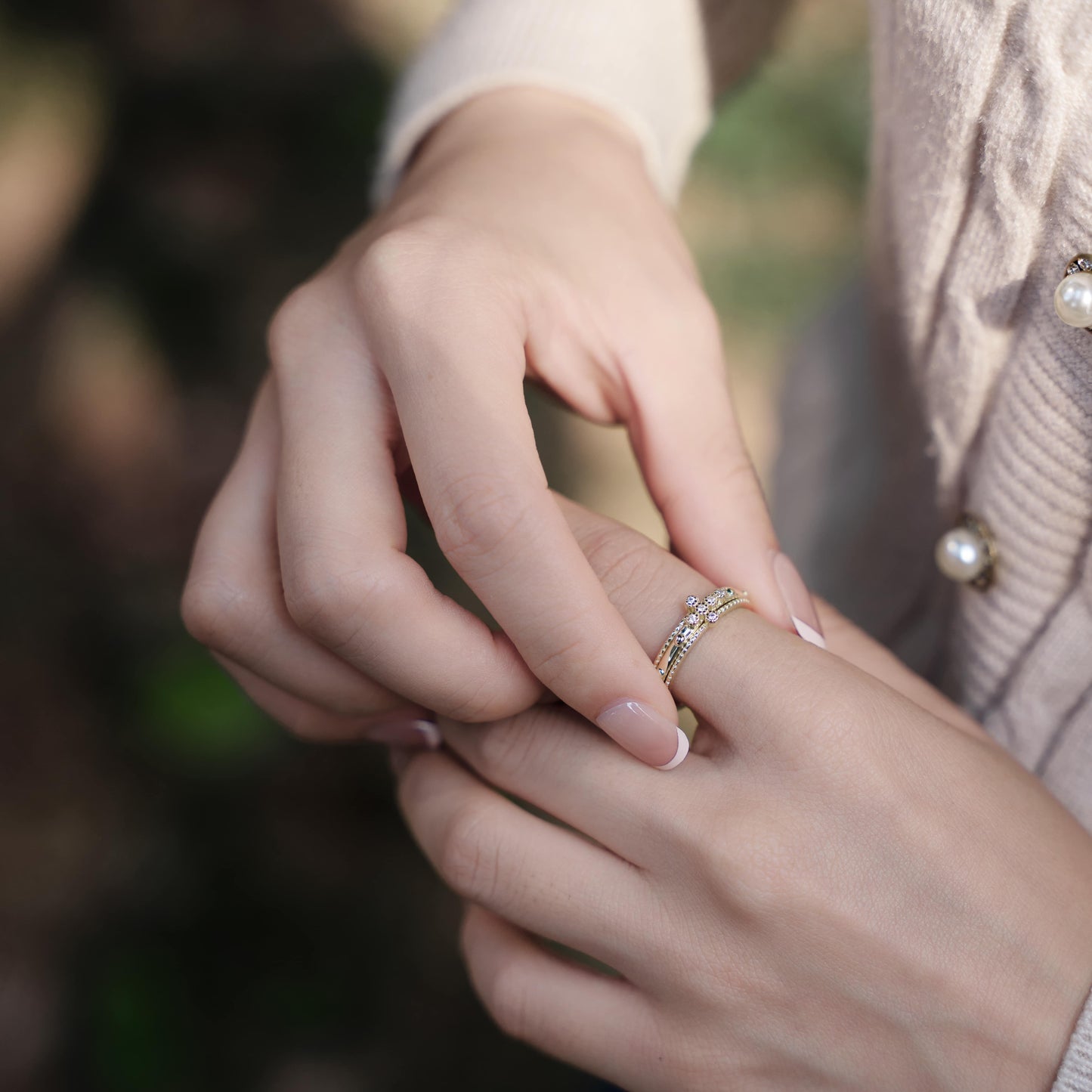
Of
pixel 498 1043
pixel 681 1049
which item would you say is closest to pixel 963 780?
pixel 681 1049

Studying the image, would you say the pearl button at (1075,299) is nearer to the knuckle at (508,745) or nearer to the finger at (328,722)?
the knuckle at (508,745)

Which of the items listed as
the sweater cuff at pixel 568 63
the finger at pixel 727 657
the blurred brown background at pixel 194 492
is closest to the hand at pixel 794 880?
the finger at pixel 727 657

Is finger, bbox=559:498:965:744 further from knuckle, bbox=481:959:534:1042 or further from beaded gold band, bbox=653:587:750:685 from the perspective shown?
knuckle, bbox=481:959:534:1042

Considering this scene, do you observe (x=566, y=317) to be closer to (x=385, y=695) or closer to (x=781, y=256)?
(x=385, y=695)

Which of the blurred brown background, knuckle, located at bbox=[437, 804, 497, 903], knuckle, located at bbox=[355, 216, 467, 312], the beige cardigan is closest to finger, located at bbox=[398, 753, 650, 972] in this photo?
knuckle, located at bbox=[437, 804, 497, 903]

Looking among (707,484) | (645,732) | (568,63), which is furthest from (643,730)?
(568,63)

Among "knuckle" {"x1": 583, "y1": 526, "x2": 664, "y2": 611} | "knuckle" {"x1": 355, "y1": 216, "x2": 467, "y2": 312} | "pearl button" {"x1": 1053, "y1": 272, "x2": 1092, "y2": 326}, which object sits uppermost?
"pearl button" {"x1": 1053, "y1": 272, "x2": 1092, "y2": 326}

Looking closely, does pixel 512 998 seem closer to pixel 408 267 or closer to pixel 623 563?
pixel 623 563
